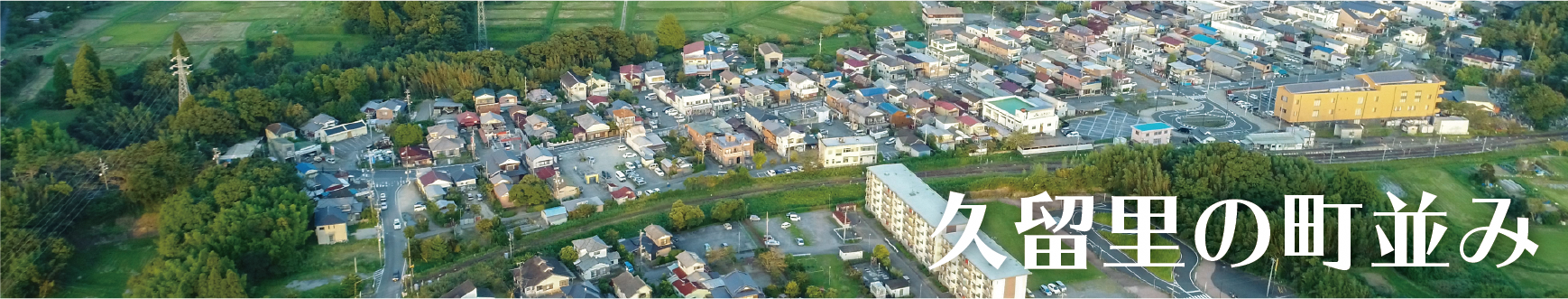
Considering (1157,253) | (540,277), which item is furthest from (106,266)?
(1157,253)

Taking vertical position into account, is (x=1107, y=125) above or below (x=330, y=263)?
below

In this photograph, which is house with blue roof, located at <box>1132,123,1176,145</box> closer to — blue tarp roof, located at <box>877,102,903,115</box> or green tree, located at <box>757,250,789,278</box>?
blue tarp roof, located at <box>877,102,903,115</box>

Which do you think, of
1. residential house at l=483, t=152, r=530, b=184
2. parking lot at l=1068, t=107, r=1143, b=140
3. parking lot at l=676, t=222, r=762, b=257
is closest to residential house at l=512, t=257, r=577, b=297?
parking lot at l=676, t=222, r=762, b=257

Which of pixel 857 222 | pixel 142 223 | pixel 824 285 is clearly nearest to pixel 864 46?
pixel 857 222

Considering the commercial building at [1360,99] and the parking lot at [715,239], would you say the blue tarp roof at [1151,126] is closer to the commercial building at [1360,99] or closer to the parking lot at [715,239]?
the commercial building at [1360,99]

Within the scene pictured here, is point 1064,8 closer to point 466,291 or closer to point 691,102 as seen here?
point 691,102

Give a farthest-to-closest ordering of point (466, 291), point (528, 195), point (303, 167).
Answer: point (303, 167)
point (528, 195)
point (466, 291)
